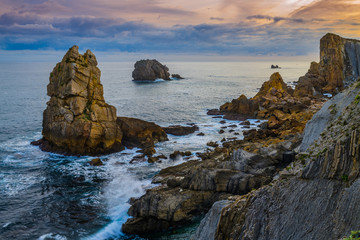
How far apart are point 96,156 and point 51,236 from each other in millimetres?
21399

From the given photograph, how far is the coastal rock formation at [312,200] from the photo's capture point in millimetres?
12612

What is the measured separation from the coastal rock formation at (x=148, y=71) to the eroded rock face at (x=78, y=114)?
120 meters

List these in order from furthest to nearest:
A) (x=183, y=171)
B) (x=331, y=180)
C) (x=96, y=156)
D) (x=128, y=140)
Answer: (x=128, y=140) < (x=96, y=156) < (x=183, y=171) < (x=331, y=180)

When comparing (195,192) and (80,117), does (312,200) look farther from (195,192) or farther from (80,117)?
(80,117)

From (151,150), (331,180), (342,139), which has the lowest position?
(151,150)

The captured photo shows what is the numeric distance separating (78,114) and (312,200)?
135 ft

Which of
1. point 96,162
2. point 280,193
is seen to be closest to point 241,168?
point 280,193

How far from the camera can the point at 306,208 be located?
13562 mm

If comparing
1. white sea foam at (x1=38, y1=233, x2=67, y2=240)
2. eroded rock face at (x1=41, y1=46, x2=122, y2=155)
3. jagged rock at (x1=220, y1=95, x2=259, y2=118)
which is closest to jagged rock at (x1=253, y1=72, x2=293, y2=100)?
jagged rock at (x1=220, y1=95, x2=259, y2=118)

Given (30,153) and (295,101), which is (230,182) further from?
(295,101)

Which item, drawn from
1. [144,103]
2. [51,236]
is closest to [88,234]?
[51,236]

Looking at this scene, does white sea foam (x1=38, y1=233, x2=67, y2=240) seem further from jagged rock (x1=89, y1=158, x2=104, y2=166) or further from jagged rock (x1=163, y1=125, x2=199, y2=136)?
jagged rock (x1=163, y1=125, x2=199, y2=136)

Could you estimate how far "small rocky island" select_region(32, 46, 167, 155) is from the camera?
47.2 meters

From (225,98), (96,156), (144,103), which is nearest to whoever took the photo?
(96,156)
